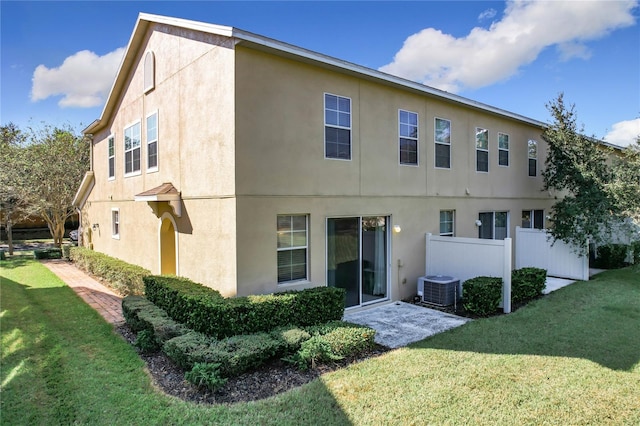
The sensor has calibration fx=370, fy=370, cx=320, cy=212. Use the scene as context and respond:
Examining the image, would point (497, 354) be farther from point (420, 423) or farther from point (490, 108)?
point (490, 108)

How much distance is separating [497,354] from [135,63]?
44.5ft

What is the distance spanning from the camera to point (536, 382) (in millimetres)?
5426

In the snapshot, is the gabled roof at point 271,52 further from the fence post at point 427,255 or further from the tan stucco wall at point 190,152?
the fence post at point 427,255

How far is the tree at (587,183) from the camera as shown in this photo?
11.9 m

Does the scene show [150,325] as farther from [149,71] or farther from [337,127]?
[149,71]

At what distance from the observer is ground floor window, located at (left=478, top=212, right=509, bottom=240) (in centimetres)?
1371

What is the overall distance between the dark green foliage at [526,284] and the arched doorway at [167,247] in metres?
9.65

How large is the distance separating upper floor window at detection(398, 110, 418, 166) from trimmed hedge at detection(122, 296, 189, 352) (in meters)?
7.38

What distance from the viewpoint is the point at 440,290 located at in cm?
992

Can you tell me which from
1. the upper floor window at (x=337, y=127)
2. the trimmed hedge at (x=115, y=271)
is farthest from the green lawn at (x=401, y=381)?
the upper floor window at (x=337, y=127)

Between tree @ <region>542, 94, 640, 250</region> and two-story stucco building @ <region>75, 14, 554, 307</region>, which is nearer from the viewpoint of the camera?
two-story stucco building @ <region>75, 14, 554, 307</region>

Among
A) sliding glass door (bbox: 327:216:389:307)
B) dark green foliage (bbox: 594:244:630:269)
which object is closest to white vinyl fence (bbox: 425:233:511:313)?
sliding glass door (bbox: 327:216:389:307)

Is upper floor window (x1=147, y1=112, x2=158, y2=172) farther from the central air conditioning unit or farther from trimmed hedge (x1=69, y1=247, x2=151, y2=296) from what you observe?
the central air conditioning unit

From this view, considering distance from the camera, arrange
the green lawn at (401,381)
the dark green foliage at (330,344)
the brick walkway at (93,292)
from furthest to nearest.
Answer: the brick walkway at (93,292) < the dark green foliage at (330,344) < the green lawn at (401,381)
